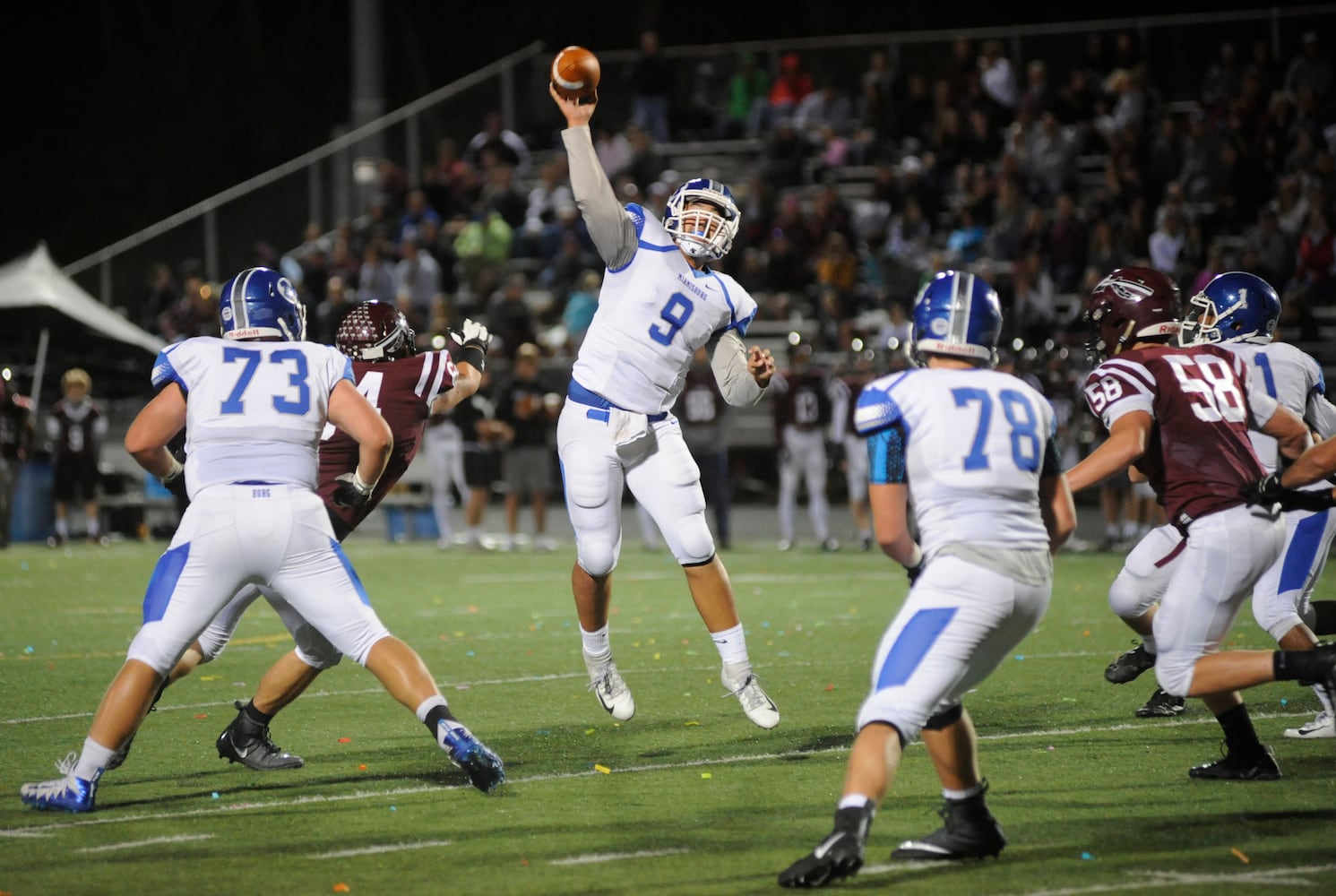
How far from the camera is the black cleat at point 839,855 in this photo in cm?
441

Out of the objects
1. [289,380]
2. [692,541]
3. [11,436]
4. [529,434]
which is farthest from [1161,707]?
[11,436]

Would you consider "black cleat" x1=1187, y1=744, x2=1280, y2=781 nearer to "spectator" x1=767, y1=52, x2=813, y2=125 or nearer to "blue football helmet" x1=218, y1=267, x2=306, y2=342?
"blue football helmet" x1=218, y1=267, x2=306, y2=342

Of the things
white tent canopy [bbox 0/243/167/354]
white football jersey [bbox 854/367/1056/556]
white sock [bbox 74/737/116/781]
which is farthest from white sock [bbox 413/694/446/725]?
white tent canopy [bbox 0/243/167/354]

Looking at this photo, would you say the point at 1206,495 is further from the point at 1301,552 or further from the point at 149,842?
the point at 149,842

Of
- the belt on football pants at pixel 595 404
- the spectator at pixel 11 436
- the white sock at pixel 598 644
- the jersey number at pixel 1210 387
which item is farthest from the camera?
the spectator at pixel 11 436

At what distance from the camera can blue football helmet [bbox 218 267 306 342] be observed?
5.87 m

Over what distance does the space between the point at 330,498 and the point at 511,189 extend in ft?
52.6

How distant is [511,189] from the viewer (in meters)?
22.4

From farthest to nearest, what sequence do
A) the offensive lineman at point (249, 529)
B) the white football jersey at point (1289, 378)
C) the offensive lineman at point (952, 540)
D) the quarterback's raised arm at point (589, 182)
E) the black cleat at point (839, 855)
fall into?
the quarterback's raised arm at point (589, 182) < the white football jersey at point (1289, 378) < the offensive lineman at point (249, 529) < the offensive lineman at point (952, 540) < the black cleat at point (839, 855)

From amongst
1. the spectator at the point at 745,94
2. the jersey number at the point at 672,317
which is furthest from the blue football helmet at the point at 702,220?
the spectator at the point at 745,94

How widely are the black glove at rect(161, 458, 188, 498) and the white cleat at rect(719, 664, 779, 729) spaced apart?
7.47ft

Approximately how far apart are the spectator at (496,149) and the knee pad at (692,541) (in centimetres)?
1667

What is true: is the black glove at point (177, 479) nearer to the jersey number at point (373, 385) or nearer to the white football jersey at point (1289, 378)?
the jersey number at point (373, 385)

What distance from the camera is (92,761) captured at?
5.55m
